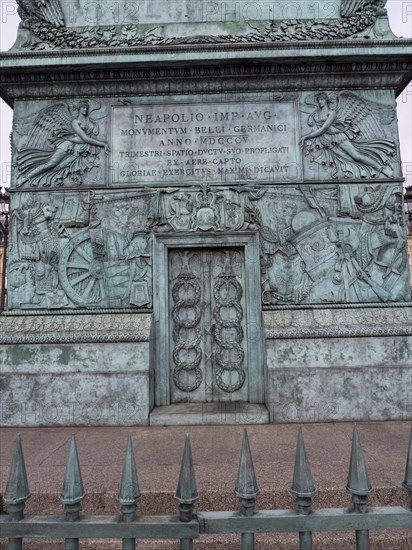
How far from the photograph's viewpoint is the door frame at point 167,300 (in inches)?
281

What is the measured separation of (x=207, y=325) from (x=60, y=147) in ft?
14.6

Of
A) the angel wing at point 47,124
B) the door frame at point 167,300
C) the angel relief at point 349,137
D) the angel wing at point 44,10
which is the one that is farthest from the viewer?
the angel wing at point 44,10

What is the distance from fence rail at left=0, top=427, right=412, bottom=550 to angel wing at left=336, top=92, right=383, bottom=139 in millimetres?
6843

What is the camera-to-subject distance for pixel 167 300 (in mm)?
7289

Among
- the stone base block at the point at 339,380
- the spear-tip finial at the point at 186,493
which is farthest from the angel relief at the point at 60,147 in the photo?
the spear-tip finial at the point at 186,493

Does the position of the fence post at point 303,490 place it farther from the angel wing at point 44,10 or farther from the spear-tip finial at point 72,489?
the angel wing at point 44,10

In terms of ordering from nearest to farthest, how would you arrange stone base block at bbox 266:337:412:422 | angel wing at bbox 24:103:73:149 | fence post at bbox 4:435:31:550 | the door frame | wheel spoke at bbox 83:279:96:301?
fence post at bbox 4:435:31:550, stone base block at bbox 266:337:412:422, the door frame, wheel spoke at bbox 83:279:96:301, angel wing at bbox 24:103:73:149

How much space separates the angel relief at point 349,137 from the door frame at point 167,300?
2.14 meters

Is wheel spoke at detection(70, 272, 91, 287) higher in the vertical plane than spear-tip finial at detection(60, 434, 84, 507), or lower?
higher

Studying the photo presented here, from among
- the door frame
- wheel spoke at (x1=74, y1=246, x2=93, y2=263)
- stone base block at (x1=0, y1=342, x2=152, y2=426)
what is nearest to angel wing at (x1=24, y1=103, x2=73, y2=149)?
wheel spoke at (x1=74, y1=246, x2=93, y2=263)

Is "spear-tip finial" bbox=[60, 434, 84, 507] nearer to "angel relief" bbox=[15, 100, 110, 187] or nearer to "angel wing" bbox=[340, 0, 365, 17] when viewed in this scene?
"angel relief" bbox=[15, 100, 110, 187]

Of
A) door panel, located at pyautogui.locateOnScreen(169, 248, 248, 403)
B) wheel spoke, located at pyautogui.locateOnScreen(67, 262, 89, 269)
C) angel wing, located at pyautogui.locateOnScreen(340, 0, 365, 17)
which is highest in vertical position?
angel wing, located at pyautogui.locateOnScreen(340, 0, 365, 17)

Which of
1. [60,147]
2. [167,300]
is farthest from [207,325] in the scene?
[60,147]

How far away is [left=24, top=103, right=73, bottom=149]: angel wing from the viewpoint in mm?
7699
